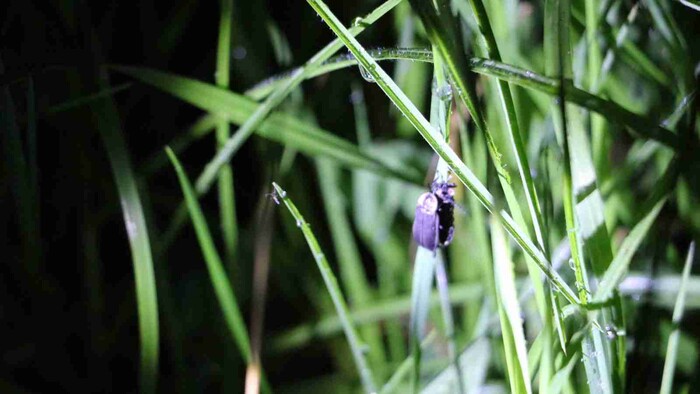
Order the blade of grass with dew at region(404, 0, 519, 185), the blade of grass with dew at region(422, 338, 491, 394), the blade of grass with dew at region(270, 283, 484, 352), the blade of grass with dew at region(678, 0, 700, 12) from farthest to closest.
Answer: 1. the blade of grass with dew at region(270, 283, 484, 352)
2. the blade of grass with dew at region(422, 338, 491, 394)
3. the blade of grass with dew at region(678, 0, 700, 12)
4. the blade of grass with dew at region(404, 0, 519, 185)

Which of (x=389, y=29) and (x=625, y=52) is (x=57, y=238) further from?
(x=625, y=52)

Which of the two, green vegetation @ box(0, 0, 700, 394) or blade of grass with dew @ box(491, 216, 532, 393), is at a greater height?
green vegetation @ box(0, 0, 700, 394)

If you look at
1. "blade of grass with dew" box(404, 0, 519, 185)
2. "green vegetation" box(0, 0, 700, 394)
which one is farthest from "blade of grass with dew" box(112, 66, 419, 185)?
"blade of grass with dew" box(404, 0, 519, 185)

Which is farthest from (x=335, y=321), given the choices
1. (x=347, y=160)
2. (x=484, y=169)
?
(x=484, y=169)

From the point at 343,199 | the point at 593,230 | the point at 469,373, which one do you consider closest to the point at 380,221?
the point at 343,199

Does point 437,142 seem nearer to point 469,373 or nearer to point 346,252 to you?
point 469,373

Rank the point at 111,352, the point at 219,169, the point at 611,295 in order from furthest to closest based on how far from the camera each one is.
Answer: the point at 111,352 → the point at 219,169 → the point at 611,295

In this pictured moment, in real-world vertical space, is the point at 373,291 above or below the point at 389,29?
below

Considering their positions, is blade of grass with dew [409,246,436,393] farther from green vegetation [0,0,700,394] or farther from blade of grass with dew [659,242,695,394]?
blade of grass with dew [659,242,695,394]
